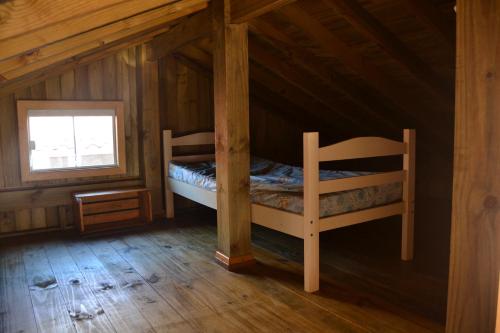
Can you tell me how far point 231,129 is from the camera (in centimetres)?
300

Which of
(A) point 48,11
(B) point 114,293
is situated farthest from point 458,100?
(B) point 114,293

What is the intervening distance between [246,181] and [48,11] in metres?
2.02

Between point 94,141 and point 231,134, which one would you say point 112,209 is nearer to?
point 94,141

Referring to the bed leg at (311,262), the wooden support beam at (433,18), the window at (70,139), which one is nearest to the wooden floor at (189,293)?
the bed leg at (311,262)

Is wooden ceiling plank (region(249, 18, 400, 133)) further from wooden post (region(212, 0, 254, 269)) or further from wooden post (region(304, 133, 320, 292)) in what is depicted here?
wooden post (region(304, 133, 320, 292))

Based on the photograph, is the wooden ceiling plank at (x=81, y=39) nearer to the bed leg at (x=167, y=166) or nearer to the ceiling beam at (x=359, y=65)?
the ceiling beam at (x=359, y=65)

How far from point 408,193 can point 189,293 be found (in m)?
1.78

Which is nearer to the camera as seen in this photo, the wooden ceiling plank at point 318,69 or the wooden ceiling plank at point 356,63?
the wooden ceiling plank at point 356,63

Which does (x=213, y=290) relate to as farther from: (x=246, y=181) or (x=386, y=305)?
(x=386, y=305)

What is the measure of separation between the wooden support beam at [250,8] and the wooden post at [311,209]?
0.79m

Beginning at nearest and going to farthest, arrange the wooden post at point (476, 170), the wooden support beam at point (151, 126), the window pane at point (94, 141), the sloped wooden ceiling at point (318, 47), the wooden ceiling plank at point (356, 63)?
the wooden post at point (476, 170), the sloped wooden ceiling at point (318, 47), the wooden ceiling plank at point (356, 63), the window pane at point (94, 141), the wooden support beam at point (151, 126)

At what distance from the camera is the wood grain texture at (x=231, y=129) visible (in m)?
2.95

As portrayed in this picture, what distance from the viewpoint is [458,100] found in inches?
46.9

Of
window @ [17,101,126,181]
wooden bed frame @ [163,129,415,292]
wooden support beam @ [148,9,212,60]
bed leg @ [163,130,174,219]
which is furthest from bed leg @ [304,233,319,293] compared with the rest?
window @ [17,101,126,181]
